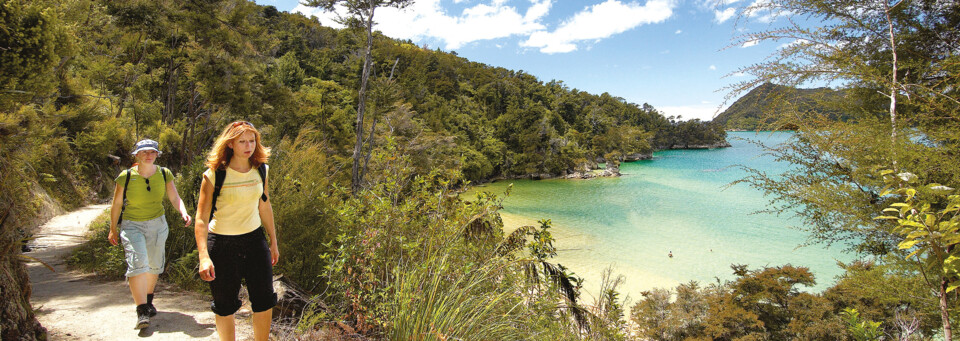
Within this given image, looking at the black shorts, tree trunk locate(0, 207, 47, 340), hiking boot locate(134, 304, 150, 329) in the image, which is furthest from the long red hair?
hiking boot locate(134, 304, 150, 329)

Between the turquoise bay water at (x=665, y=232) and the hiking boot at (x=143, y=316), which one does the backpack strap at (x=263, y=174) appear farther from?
the turquoise bay water at (x=665, y=232)

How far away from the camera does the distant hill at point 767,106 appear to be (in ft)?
11.8

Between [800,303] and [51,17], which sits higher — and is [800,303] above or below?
below

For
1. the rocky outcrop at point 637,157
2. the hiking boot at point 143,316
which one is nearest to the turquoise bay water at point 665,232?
the hiking boot at point 143,316

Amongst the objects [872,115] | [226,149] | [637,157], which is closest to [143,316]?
[226,149]

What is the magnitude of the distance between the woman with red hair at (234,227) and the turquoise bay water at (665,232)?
4968 millimetres

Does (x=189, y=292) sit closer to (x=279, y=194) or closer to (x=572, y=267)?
(x=279, y=194)

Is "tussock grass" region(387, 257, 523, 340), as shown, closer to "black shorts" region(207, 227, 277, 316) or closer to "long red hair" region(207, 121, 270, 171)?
"black shorts" region(207, 227, 277, 316)

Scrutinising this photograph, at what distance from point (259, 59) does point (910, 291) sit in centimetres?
1390

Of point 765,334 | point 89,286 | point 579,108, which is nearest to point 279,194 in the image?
point 89,286

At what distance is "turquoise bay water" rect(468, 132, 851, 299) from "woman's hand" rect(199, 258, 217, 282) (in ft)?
17.1

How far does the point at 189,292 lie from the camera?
367 cm

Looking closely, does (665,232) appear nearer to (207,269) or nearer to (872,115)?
(872,115)

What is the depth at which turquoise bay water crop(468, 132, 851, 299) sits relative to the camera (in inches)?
563
